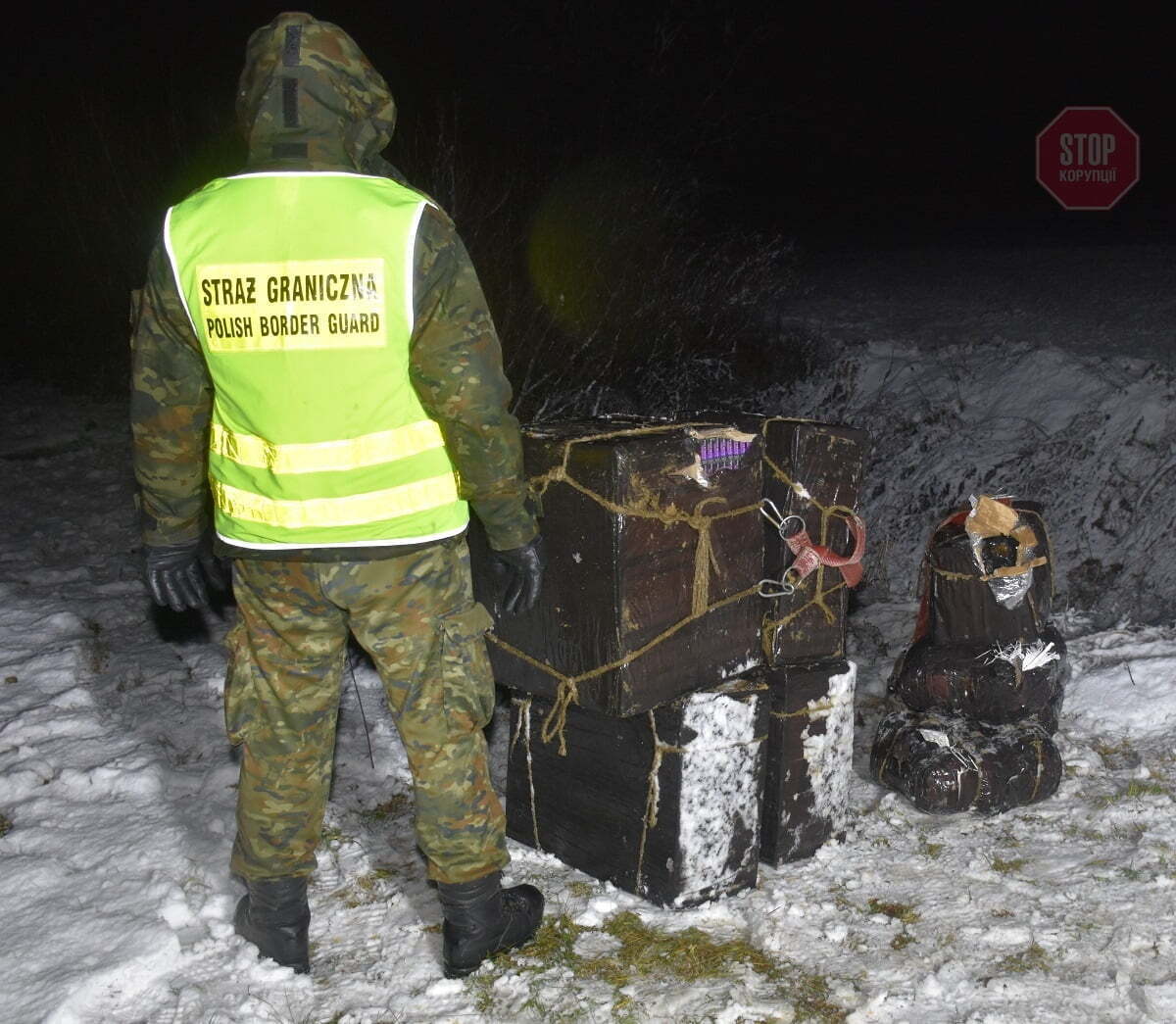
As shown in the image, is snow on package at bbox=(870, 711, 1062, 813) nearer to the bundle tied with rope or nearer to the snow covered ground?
the snow covered ground

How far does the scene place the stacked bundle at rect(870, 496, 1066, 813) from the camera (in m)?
3.52

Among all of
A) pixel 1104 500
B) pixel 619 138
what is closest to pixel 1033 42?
pixel 619 138

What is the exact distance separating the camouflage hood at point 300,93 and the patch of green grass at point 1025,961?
2.40 metres

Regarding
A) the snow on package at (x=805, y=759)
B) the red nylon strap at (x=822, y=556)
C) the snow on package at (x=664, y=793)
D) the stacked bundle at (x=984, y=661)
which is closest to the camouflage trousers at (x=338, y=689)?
the snow on package at (x=664, y=793)

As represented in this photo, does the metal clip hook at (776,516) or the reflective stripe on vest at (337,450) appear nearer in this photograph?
the reflective stripe on vest at (337,450)

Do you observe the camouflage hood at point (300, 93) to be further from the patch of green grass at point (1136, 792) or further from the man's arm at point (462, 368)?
the patch of green grass at point (1136, 792)

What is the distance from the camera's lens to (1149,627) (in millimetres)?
A: 4785

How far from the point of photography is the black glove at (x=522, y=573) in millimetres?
2582

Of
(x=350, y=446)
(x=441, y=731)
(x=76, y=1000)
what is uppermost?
(x=350, y=446)

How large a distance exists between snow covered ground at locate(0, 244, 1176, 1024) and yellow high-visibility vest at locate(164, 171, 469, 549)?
1097 mm

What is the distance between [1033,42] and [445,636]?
54.7 feet

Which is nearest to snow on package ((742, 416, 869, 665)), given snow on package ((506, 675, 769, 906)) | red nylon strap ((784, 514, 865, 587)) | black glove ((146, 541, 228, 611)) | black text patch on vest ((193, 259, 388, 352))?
red nylon strap ((784, 514, 865, 587))

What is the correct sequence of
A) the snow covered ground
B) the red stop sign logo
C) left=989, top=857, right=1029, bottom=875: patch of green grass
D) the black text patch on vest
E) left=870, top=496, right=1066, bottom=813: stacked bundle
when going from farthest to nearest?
the red stop sign logo, left=870, top=496, right=1066, bottom=813: stacked bundle, left=989, top=857, right=1029, bottom=875: patch of green grass, the snow covered ground, the black text patch on vest

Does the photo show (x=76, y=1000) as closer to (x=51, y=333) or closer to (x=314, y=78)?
(x=314, y=78)
